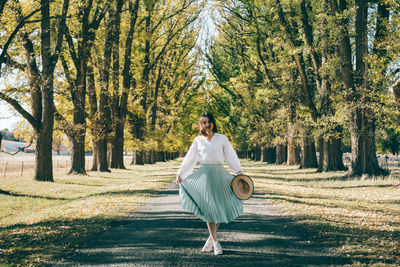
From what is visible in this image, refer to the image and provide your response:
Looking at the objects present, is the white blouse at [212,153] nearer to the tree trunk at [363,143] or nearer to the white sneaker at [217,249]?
the white sneaker at [217,249]

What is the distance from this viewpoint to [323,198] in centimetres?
1325

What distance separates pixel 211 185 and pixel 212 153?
0.51 metres

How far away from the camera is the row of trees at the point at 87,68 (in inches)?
683

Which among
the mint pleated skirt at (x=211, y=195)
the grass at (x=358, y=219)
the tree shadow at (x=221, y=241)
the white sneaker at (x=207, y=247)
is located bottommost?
the grass at (x=358, y=219)

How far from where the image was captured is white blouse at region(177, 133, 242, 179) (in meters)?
5.85

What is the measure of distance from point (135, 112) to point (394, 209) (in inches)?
969

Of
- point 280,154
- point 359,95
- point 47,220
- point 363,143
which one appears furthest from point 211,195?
point 280,154

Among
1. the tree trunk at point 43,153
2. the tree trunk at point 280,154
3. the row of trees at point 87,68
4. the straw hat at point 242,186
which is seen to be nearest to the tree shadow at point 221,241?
the straw hat at point 242,186

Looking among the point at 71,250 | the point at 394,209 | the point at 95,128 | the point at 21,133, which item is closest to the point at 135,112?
the point at 95,128

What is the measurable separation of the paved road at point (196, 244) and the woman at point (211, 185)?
550mm

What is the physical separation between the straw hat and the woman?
0.50 ft

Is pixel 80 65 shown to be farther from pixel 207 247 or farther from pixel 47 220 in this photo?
pixel 207 247

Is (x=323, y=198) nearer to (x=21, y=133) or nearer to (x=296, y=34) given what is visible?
(x=296, y=34)

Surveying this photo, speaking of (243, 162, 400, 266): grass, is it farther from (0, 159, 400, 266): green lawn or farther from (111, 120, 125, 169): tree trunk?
(111, 120, 125, 169): tree trunk
